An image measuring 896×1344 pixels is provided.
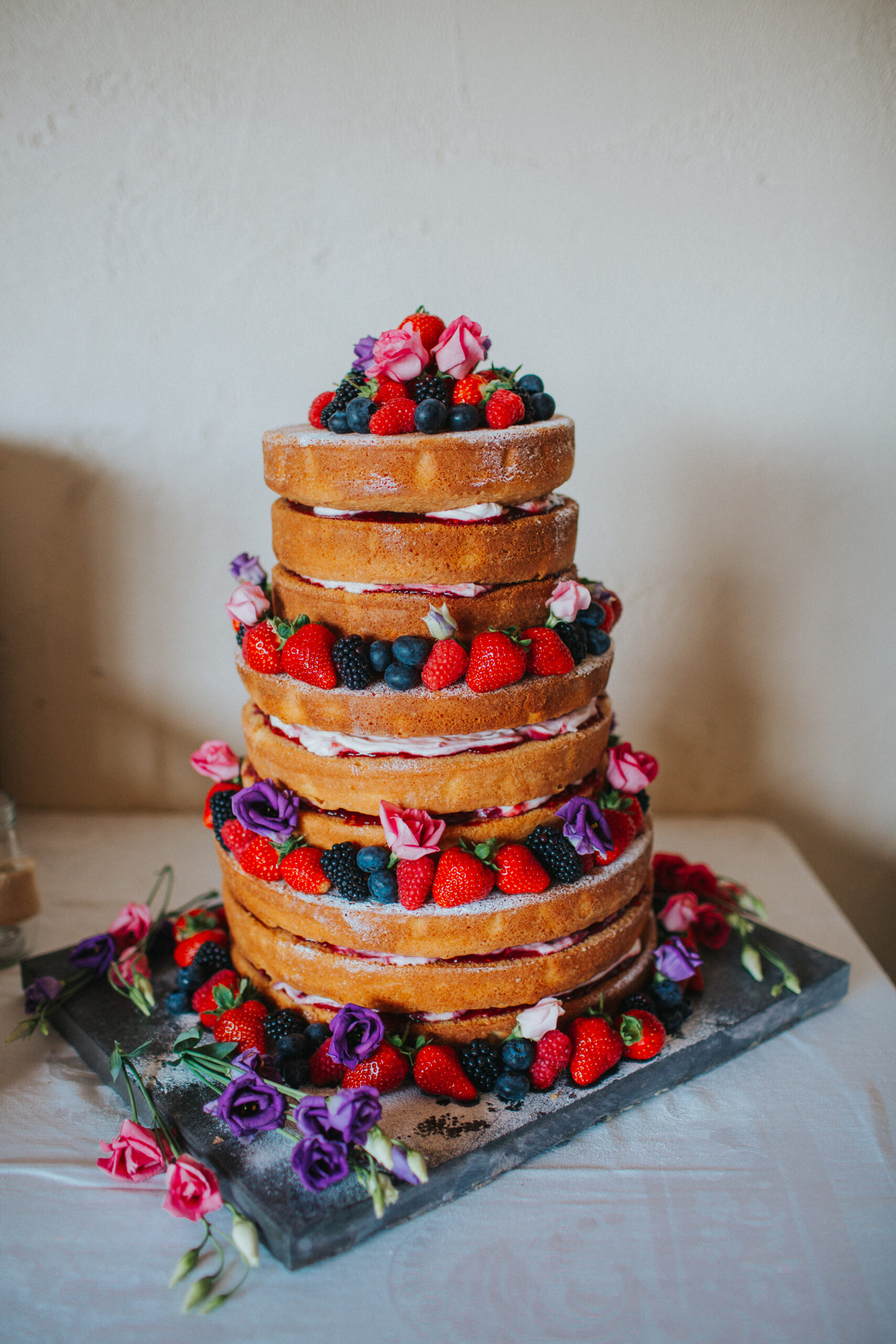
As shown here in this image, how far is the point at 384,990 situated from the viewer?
184 cm

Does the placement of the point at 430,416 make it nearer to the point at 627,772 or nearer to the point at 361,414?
the point at 361,414

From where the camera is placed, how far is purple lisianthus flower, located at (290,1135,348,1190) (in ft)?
5.15

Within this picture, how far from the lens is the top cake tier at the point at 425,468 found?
66.7 inches

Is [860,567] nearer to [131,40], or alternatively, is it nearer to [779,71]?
[779,71]

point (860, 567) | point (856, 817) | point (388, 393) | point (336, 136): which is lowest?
point (856, 817)

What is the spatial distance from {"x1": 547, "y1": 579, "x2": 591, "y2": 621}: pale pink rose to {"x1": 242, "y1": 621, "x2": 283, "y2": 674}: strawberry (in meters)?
0.51

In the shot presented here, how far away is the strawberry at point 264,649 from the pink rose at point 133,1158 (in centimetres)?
84

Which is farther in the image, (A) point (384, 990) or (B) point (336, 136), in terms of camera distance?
(B) point (336, 136)

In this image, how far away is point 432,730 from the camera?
5.79 feet

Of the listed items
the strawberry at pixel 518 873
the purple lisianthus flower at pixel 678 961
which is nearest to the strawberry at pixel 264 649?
the strawberry at pixel 518 873

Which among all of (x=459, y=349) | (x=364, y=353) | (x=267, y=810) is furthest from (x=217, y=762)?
(x=459, y=349)

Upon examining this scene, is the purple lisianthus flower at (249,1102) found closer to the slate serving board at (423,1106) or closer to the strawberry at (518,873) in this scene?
the slate serving board at (423,1106)

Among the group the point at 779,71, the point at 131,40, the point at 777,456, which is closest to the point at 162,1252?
the point at 777,456

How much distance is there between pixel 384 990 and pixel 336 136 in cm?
215
